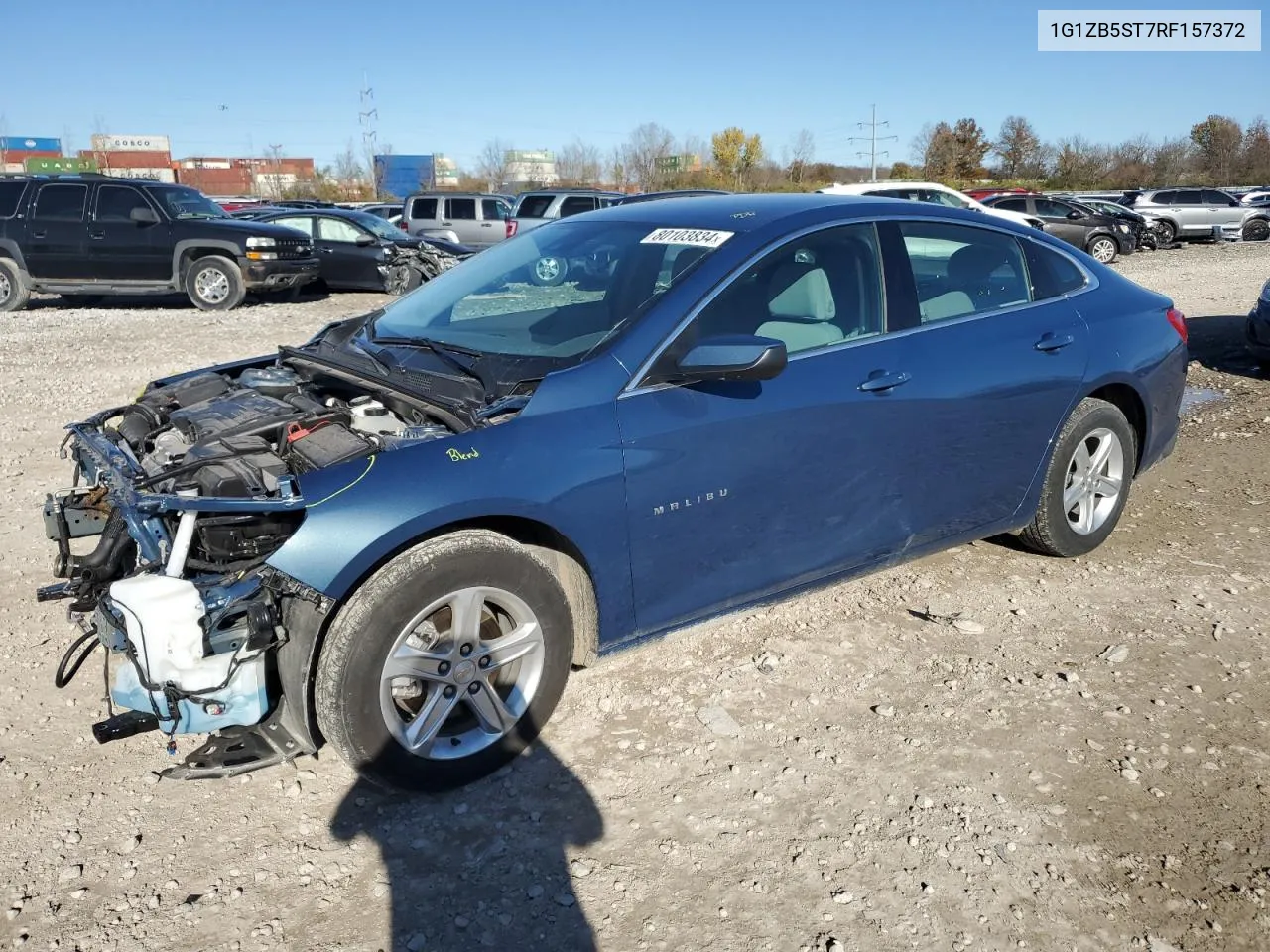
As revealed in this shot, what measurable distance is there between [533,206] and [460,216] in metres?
2.33

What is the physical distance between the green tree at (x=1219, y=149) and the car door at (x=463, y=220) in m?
52.6

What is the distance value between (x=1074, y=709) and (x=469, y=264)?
3127 mm

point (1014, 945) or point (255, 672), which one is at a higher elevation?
point (255, 672)

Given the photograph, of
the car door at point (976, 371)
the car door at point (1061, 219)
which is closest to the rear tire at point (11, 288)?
the car door at point (976, 371)

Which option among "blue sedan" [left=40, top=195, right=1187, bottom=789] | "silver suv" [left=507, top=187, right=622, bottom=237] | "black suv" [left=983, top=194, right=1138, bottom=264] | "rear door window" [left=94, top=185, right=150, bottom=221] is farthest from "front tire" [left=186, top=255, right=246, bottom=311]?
"black suv" [left=983, top=194, right=1138, bottom=264]

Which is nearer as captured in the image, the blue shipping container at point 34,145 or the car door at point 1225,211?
the car door at point 1225,211

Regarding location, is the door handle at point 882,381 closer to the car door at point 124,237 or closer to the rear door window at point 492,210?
the car door at point 124,237

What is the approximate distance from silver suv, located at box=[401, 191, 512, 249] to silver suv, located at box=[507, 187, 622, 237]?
4.38 ft

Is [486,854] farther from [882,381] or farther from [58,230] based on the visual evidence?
[58,230]

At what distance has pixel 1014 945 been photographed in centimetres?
248

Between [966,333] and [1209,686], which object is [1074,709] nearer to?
[1209,686]

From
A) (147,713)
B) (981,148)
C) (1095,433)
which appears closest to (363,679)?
(147,713)

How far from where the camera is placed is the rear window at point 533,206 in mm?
20266

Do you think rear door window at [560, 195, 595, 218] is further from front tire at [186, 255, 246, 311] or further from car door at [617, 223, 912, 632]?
car door at [617, 223, 912, 632]
